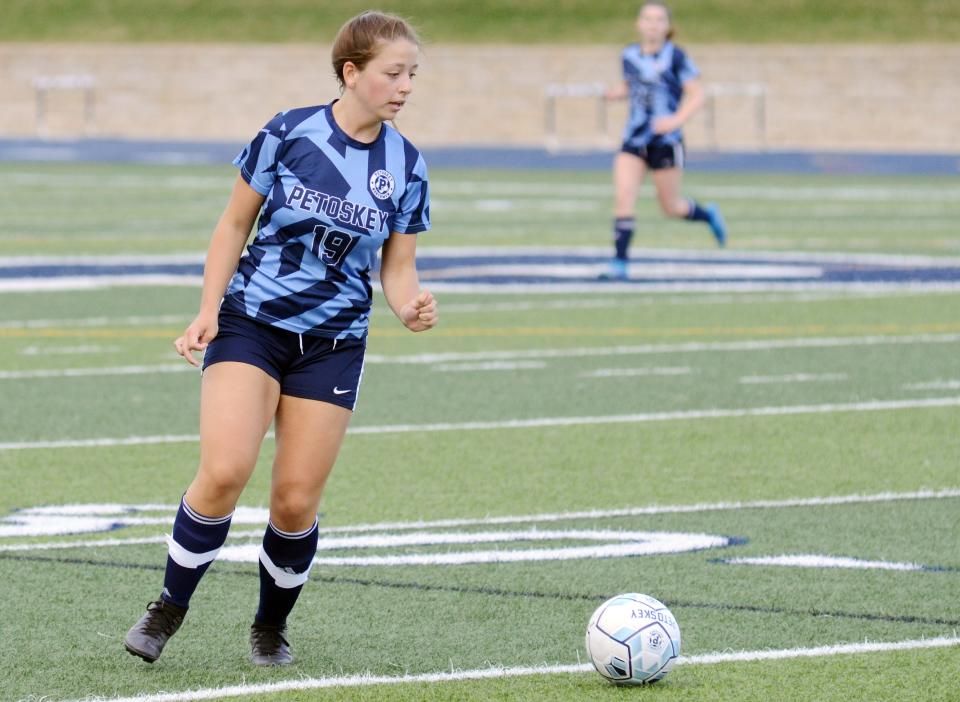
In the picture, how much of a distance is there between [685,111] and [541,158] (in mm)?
22996

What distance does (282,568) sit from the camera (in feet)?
18.5

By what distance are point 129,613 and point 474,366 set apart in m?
6.23

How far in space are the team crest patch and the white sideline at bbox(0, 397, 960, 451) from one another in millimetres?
4242

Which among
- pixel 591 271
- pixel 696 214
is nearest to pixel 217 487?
pixel 696 214

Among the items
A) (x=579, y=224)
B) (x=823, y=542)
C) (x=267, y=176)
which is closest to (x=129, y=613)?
(x=267, y=176)

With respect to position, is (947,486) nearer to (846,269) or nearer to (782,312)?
(782,312)

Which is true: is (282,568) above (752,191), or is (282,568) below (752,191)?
above

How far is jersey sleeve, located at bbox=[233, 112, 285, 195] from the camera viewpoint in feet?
18.3

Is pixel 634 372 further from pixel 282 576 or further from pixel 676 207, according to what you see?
pixel 282 576

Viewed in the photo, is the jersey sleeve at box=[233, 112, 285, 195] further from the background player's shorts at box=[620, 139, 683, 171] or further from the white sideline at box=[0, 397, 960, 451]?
the background player's shorts at box=[620, 139, 683, 171]

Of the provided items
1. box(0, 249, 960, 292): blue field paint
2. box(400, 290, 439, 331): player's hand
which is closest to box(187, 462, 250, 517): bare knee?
box(400, 290, 439, 331): player's hand

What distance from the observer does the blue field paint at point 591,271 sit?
16.7m

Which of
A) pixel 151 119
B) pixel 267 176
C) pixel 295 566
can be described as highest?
pixel 267 176

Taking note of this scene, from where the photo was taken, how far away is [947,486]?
27.8ft
